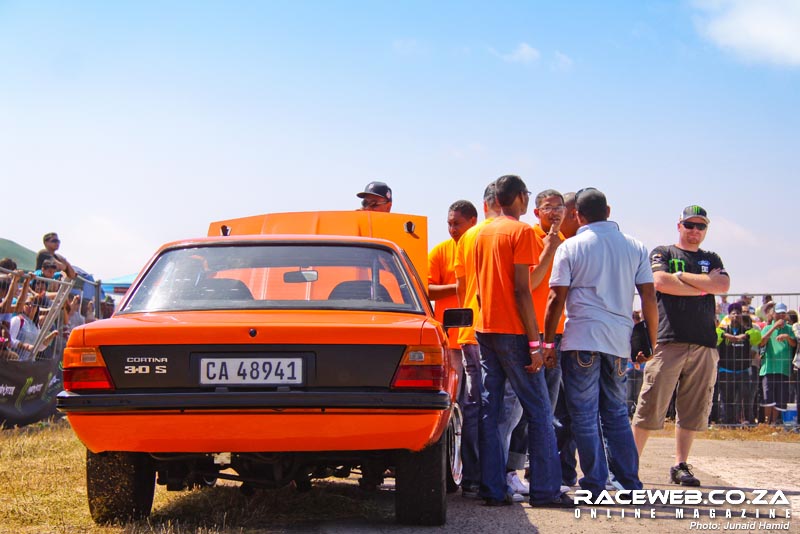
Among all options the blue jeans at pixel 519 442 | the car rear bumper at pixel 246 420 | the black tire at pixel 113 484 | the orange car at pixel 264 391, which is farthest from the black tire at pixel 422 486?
the blue jeans at pixel 519 442

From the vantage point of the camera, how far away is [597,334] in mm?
6195

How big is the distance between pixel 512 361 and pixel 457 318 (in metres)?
0.63

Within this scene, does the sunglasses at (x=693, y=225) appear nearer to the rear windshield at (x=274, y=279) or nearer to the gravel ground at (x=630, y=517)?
the gravel ground at (x=630, y=517)

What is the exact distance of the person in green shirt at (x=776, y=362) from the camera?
13.8 meters

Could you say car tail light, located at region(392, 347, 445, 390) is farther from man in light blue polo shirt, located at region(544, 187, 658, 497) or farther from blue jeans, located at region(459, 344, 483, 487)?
blue jeans, located at region(459, 344, 483, 487)

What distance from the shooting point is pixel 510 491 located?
20.1ft

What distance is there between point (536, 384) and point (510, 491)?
2.33 feet

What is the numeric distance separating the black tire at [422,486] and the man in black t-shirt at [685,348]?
286cm

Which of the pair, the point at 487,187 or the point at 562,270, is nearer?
the point at 562,270

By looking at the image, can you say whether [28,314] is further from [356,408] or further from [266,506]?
[356,408]

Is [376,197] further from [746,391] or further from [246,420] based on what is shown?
[746,391]

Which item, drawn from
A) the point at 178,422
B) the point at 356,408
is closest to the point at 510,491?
the point at 356,408

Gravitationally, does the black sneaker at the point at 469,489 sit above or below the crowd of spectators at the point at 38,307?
below

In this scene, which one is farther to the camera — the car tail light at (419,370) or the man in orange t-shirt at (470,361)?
the man in orange t-shirt at (470,361)
